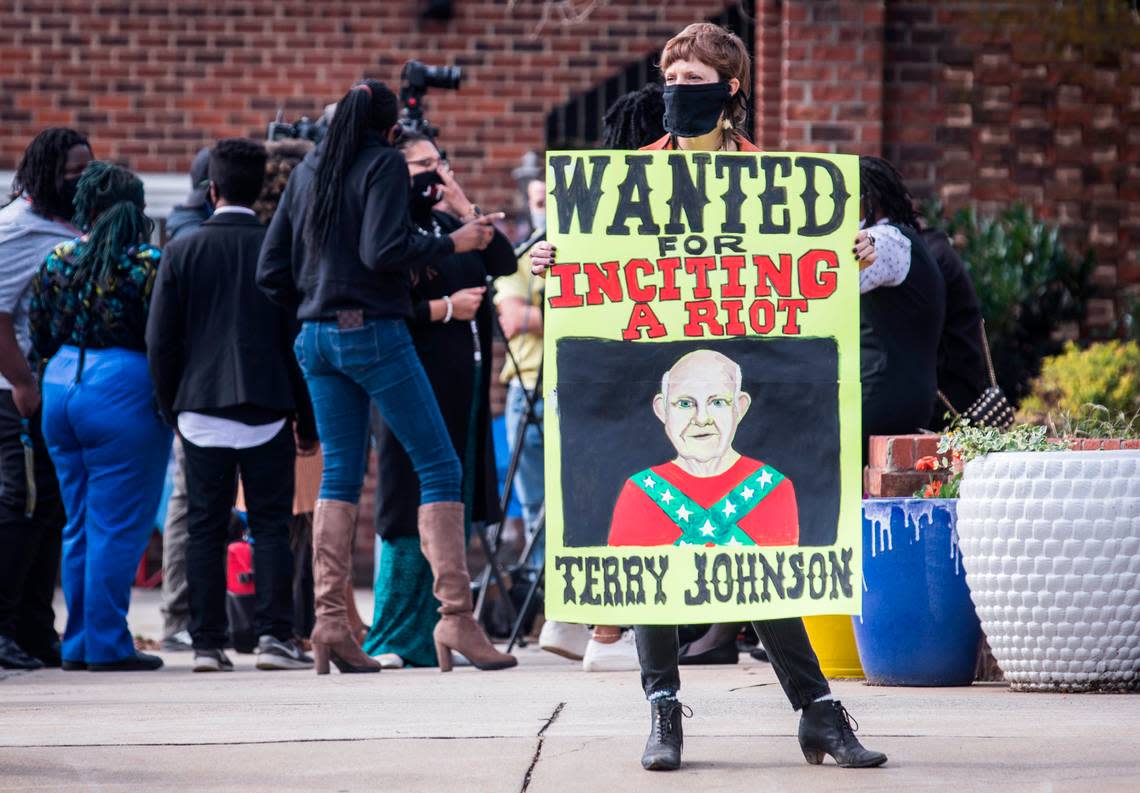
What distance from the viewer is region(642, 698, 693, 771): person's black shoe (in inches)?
155

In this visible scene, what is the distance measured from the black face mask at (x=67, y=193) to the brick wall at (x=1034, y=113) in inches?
174

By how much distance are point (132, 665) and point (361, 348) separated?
5.52ft

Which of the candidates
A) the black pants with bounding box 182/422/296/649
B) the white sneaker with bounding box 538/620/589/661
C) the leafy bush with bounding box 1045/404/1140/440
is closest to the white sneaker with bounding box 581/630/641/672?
the white sneaker with bounding box 538/620/589/661

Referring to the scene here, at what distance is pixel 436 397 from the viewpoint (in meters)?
6.45

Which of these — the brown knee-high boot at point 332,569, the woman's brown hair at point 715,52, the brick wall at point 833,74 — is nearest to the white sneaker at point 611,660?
the brown knee-high boot at point 332,569

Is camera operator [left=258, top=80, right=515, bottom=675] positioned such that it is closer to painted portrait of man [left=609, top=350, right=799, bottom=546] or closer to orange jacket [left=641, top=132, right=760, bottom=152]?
orange jacket [left=641, top=132, right=760, bottom=152]

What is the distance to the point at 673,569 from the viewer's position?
410 centimetres

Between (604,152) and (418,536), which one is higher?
(604,152)

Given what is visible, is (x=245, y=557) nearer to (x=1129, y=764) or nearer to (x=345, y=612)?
(x=345, y=612)

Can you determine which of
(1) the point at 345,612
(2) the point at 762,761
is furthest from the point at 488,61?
(2) the point at 762,761

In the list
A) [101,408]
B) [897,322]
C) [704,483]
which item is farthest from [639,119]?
[704,483]

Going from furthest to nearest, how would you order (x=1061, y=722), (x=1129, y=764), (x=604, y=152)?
(x=1061, y=722)
(x=604, y=152)
(x=1129, y=764)

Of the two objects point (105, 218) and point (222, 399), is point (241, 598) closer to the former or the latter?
point (222, 399)

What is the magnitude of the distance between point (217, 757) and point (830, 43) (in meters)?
5.89
